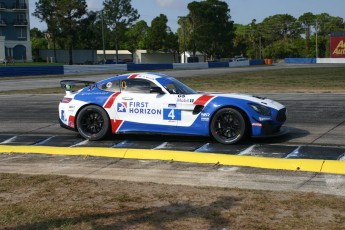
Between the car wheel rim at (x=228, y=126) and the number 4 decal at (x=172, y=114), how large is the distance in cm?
72

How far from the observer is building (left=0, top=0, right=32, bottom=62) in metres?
82.8

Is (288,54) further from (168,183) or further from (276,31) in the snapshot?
(168,183)

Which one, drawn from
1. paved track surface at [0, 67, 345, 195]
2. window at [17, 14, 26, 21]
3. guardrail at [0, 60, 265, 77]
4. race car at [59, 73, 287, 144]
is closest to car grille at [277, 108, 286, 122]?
race car at [59, 73, 287, 144]

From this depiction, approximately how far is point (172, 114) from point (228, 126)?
1046 millimetres

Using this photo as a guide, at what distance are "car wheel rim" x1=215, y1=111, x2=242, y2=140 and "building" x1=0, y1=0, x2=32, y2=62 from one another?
255 feet

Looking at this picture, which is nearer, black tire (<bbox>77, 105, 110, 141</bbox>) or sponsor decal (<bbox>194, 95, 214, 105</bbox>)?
sponsor decal (<bbox>194, 95, 214, 105</bbox>)

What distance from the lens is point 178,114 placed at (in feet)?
29.4

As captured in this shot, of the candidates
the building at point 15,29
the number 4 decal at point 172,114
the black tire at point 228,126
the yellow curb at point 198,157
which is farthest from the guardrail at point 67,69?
the building at point 15,29

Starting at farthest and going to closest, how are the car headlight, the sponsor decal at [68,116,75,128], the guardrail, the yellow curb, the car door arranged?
1. the guardrail
2. the sponsor decal at [68,116,75,128]
3. the car door
4. the car headlight
5. the yellow curb

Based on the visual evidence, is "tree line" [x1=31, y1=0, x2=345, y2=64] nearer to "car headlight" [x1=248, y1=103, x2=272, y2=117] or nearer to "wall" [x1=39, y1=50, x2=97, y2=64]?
"wall" [x1=39, y1=50, x2=97, y2=64]

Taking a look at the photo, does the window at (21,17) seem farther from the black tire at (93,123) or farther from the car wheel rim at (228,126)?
the car wheel rim at (228,126)

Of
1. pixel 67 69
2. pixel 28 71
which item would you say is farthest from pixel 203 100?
pixel 67 69

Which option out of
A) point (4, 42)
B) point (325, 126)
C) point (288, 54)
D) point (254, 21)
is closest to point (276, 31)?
point (254, 21)

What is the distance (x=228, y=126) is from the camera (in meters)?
8.69
